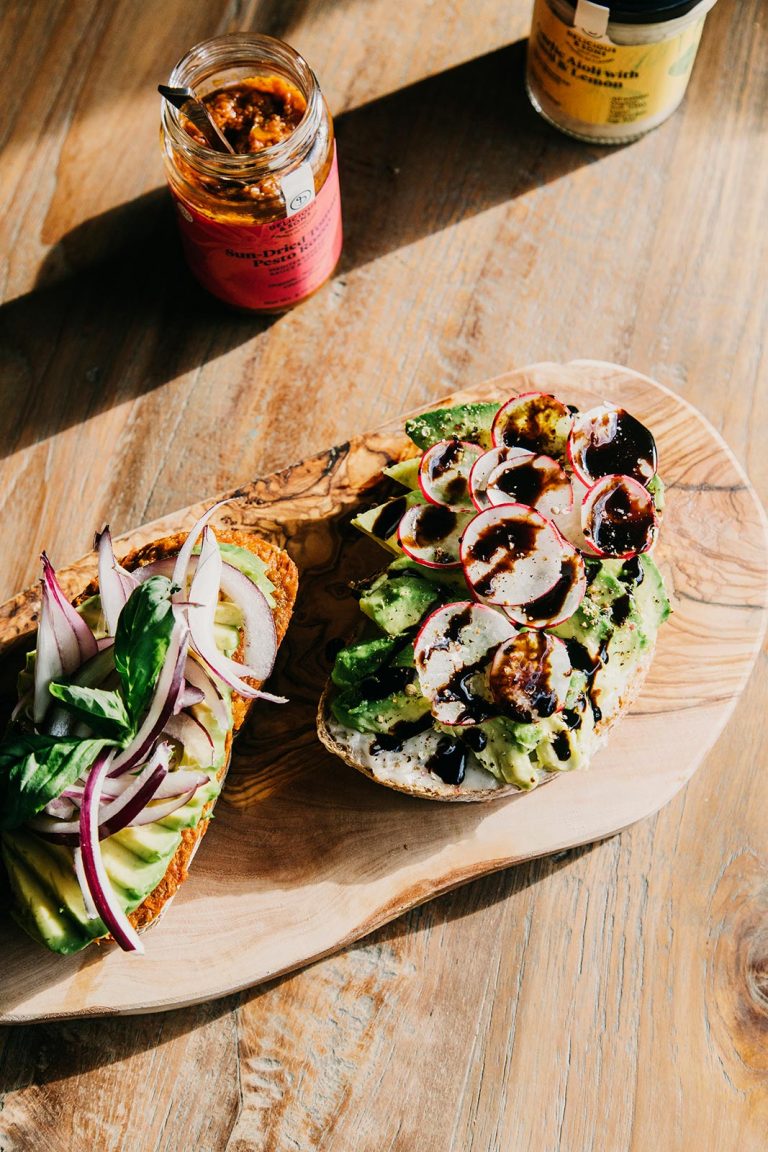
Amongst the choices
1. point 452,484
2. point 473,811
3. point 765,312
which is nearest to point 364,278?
point 452,484

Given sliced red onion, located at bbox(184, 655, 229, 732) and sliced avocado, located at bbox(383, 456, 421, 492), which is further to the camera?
sliced avocado, located at bbox(383, 456, 421, 492)

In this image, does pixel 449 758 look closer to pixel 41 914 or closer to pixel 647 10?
pixel 41 914

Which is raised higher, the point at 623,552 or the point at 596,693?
the point at 623,552

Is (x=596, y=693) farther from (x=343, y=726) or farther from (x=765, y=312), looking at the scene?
(x=765, y=312)

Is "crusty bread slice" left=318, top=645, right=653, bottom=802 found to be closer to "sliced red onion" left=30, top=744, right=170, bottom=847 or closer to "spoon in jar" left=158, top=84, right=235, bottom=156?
"sliced red onion" left=30, top=744, right=170, bottom=847

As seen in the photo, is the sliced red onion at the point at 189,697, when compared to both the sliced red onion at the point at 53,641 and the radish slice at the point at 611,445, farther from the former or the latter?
the radish slice at the point at 611,445

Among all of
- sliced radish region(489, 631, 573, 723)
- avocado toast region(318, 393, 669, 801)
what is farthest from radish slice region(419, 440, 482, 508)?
sliced radish region(489, 631, 573, 723)

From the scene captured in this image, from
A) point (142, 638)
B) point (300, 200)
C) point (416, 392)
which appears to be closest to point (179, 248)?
point (300, 200)
